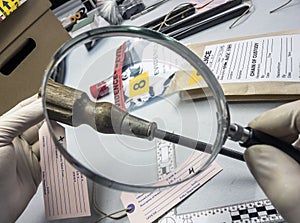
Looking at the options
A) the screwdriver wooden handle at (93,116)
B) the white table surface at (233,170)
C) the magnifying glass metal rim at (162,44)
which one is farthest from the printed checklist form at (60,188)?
the magnifying glass metal rim at (162,44)

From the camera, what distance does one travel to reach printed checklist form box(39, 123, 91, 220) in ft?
2.12

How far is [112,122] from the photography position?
1.71 ft

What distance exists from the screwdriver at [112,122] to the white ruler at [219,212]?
56 mm

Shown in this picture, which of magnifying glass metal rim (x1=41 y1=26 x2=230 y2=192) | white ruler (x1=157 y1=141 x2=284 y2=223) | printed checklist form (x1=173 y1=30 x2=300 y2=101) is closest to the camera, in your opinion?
magnifying glass metal rim (x1=41 y1=26 x2=230 y2=192)

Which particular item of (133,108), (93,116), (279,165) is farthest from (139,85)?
(279,165)

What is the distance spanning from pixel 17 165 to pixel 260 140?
15.5 inches

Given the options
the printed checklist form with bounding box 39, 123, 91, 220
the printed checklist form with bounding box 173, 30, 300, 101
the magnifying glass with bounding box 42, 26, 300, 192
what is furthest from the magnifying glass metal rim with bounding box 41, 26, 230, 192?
the printed checklist form with bounding box 39, 123, 91, 220

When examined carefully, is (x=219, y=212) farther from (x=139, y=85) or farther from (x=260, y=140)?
(x=139, y=85)

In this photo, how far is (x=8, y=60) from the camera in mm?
890

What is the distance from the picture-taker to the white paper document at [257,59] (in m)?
0.71

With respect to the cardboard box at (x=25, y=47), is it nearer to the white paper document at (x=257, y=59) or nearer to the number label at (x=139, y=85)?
the number label at (x=139, y=85)

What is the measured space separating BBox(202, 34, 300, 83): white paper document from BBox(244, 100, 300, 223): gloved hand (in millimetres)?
170

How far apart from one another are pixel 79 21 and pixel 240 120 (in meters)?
0.58

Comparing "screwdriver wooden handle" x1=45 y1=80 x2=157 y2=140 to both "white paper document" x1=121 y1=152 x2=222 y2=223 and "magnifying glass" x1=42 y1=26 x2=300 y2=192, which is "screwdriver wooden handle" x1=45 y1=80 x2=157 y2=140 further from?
"white paper document" x1=121 y1=152 x2=222 y2=223
